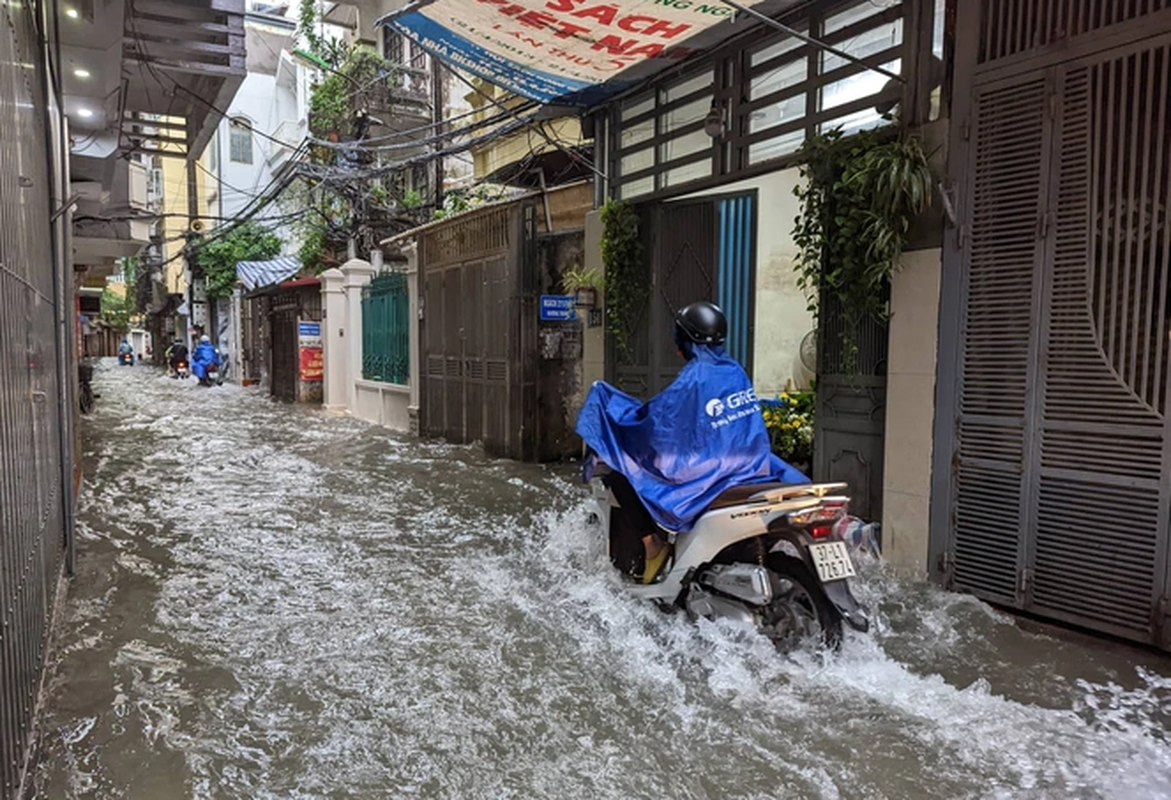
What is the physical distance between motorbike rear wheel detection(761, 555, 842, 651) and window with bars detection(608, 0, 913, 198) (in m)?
3.11

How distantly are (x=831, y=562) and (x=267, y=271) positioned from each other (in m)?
20.7

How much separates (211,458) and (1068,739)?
31.1 feet

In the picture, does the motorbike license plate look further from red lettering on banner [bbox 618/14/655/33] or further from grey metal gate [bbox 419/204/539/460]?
grey metal gate [bbox 419/204/539/460]

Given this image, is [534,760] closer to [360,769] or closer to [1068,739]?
[360,769]

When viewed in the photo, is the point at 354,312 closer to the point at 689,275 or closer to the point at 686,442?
the point at 689,275

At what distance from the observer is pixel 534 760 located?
2775 mm

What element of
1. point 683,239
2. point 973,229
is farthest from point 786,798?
point 683,239

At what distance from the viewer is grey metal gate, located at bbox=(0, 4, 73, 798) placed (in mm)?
2176

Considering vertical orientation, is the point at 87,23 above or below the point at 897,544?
above

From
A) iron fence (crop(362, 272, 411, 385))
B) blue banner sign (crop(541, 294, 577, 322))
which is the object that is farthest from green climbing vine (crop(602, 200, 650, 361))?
iron fence (crop(362, 272, 411, 385))

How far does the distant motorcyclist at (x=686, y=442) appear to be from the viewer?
3672mm

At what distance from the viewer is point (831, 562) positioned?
3.33 meters

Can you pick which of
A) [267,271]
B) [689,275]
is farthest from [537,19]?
[267,271]

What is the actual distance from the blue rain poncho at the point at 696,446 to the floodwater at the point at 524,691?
2.13 ft
